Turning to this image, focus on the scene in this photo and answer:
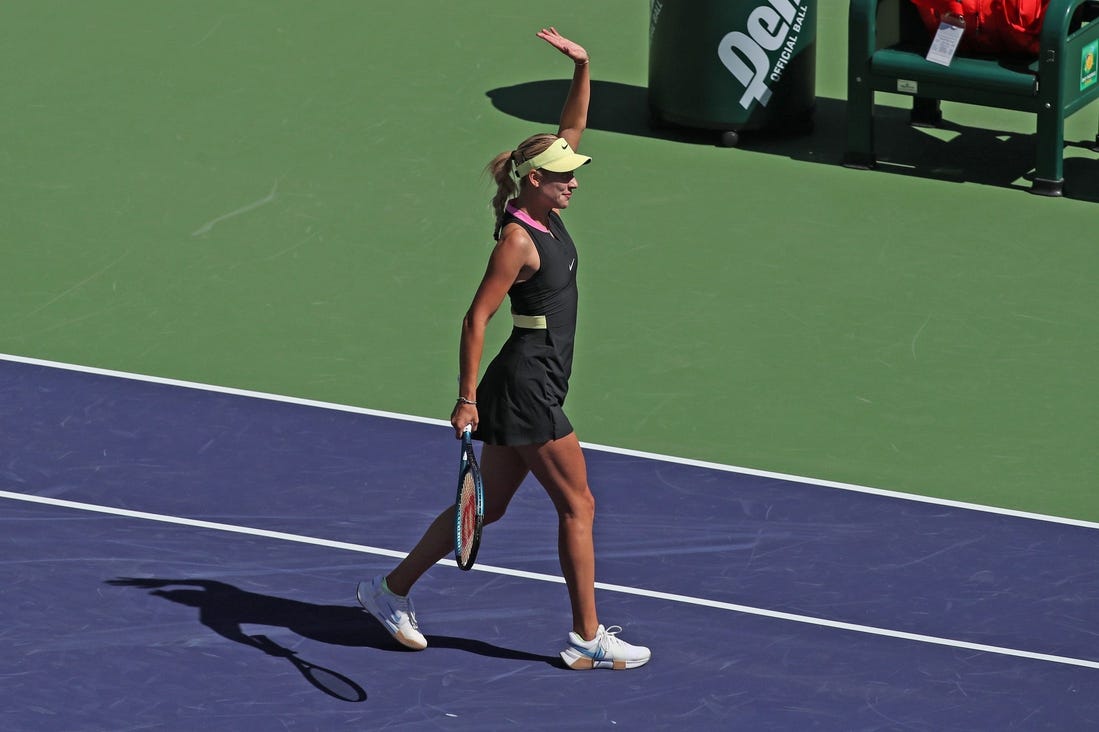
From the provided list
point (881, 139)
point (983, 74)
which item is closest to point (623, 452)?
point (983, 74)

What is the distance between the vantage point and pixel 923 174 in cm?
1400

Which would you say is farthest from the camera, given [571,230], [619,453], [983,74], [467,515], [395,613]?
[983,74]

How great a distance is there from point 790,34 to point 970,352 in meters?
3.47

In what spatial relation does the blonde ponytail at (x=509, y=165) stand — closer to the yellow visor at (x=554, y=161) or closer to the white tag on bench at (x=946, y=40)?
the yellow visor at (x=554, y=161)

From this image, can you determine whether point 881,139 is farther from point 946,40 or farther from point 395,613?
point 395,613

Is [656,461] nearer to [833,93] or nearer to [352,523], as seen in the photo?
[352,523]

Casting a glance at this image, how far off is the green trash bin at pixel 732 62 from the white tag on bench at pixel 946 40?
1.08 m

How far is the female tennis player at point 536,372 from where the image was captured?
7.91 meters

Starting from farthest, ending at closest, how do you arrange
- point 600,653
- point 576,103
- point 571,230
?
1. point 571,230
2. point 576,103
3. point 600,653

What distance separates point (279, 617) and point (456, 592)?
→ 2.55ft

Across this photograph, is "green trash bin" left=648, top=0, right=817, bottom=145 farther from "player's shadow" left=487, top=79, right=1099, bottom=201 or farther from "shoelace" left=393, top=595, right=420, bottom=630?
"shoelace" left=393, top=595, right=420, bottom=630

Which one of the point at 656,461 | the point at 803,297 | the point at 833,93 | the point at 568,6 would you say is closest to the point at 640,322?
the point at 803,297

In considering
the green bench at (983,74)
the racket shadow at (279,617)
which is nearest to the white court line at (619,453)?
the racket shadow at (279,617)

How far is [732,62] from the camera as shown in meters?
14.1
